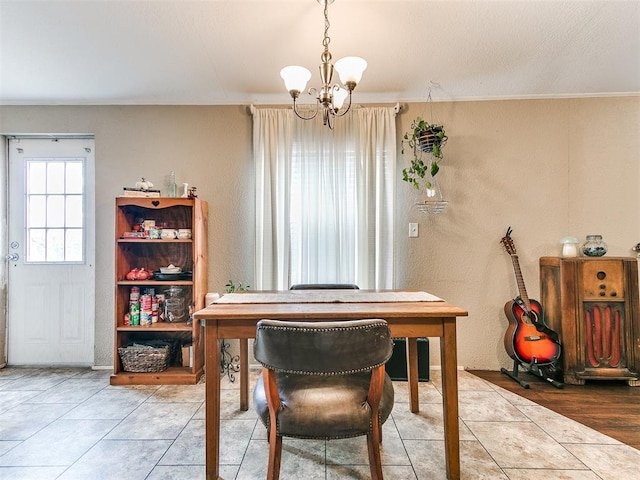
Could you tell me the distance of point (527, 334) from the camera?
2.53m

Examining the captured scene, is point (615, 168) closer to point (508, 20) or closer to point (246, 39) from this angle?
point (508, 20)

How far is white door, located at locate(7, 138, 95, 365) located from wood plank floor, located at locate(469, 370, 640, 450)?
3661 mm

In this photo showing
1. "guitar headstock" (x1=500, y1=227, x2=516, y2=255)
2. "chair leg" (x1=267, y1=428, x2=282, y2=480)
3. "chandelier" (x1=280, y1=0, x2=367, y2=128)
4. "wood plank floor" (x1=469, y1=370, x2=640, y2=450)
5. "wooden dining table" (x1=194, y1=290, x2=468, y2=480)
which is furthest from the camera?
"guitar headstock" (x1=500, y1=227, x2=516, y2=255)

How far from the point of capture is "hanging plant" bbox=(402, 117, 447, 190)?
2.60 m

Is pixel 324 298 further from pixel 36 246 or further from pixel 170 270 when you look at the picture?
pixel 36 246

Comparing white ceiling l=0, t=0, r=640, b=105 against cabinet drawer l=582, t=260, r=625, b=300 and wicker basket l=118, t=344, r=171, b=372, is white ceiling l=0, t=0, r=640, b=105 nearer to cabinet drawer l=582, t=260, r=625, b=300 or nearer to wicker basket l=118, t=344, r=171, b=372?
cabinet drawer l=582, t=260, r=625, b=300

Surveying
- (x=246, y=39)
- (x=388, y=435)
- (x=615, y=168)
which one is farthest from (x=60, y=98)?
(x=615, y=168)

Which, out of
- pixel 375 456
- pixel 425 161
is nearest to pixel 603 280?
pixel 425 161

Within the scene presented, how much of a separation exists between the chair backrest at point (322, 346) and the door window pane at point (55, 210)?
8.95ft

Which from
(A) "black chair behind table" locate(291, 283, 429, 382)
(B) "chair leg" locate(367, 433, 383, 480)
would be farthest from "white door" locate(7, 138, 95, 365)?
(B) "chair leg" locate(367, 433, 383, 480)

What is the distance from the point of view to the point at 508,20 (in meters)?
1.94

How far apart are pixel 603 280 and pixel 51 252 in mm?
4700

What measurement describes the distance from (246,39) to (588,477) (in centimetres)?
301

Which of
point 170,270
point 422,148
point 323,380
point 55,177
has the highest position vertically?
point 422,148
